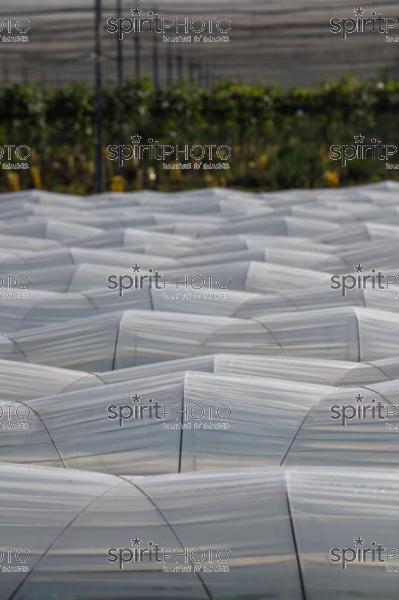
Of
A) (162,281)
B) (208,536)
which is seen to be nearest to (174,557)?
(208,536)

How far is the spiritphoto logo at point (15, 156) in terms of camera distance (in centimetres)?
4606

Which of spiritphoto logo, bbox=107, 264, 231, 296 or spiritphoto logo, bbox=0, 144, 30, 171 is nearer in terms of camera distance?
spiritphoto logo, bbox=107, 264, 231, 296

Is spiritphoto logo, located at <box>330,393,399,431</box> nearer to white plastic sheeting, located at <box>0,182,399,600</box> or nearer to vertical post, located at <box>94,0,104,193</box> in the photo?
white plastic sheeting, located at <box>0,182,399,600</box>

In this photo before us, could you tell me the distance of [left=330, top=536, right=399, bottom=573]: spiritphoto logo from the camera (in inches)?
369

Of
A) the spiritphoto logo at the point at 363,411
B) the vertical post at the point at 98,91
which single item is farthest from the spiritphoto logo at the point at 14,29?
the spiritphoto logo at the point at 363,411

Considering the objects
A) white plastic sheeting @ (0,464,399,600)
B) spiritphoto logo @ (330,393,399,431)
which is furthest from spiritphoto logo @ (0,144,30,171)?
white plastic sheeting @ (0,464,399,600)

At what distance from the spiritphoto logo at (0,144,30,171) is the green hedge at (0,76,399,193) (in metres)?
0.43

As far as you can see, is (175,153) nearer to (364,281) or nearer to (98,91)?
(98,91)

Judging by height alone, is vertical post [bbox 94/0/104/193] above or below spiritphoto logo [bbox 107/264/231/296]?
above

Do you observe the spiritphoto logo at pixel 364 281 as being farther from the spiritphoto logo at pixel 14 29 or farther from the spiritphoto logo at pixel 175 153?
the spiritphoto logo at pixel 14 29

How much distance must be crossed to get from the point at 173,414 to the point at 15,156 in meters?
36.5

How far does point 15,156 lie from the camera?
157ft

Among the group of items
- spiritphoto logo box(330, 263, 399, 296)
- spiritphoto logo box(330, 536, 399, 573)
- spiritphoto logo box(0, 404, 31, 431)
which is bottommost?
spiritphoto logo box(330, 536, 399, 573)

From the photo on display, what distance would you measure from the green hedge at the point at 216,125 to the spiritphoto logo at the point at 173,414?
34282 mm
